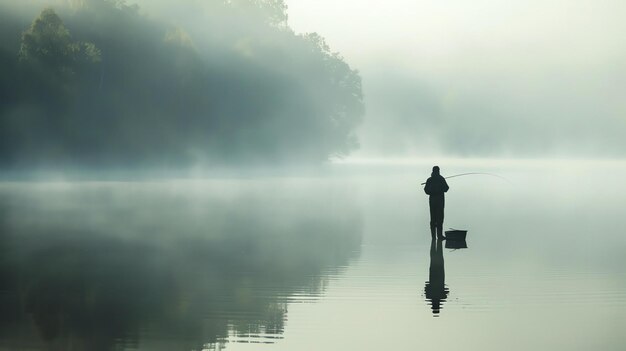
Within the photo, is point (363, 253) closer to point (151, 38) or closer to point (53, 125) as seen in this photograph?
point (53, 125)

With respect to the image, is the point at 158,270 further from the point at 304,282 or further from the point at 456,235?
the point at 456,235

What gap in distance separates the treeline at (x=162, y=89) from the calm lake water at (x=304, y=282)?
34.8m

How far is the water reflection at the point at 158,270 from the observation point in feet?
44.8

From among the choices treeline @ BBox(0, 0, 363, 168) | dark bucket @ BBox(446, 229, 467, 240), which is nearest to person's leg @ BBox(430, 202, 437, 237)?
dark bucket @ BBox(446, 229, 467, 240)

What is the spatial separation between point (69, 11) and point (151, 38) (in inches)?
370

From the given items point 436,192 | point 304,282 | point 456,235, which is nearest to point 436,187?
point 436,192

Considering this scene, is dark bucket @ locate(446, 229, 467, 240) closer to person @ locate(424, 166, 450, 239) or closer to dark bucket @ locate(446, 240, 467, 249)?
dark bucket @ locate(446, 240, 467, 249)

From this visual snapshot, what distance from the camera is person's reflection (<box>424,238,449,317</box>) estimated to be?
54.0ft

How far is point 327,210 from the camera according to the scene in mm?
43531

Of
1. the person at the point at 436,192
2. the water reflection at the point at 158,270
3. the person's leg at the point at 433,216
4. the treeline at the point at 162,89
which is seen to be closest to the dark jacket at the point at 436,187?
the person at the point at 436,192

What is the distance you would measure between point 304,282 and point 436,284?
2.43 metres

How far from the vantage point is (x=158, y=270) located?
20.7 metres

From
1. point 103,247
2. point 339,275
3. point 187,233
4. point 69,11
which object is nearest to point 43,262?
point 103,247

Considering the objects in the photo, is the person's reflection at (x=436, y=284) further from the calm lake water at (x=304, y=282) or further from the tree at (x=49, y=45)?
the tree at (x=49, y=45)
